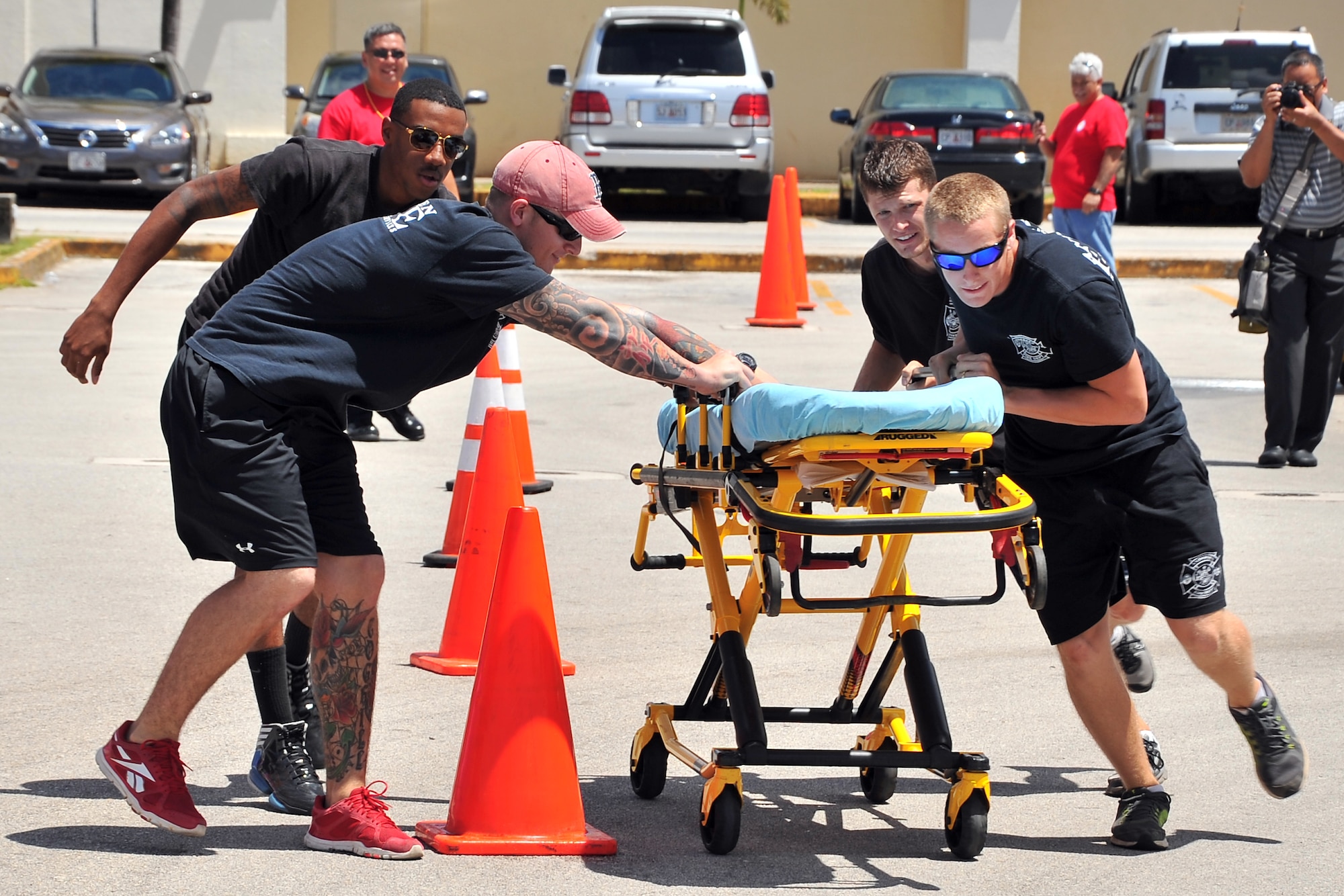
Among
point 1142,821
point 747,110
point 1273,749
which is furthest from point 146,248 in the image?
point 747,110

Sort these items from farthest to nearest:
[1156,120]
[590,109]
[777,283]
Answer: [1156,120] → [590,109] → [777,283]

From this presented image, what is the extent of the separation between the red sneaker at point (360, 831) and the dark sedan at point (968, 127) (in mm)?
15206

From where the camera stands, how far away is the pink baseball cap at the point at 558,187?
4.34 m

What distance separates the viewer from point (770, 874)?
4371 millimetres

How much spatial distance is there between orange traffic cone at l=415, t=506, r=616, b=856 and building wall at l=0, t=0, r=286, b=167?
73.6 ft

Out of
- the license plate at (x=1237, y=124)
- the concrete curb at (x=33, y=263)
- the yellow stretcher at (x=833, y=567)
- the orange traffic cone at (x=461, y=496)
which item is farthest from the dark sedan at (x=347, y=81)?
the yellow stretcher at (x=833, y=567)

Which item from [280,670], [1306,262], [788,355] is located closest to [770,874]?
[280,670]

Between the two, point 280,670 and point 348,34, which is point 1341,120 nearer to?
point 280,670

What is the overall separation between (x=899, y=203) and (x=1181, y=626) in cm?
136

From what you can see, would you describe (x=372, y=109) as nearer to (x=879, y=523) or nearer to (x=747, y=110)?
(x=879, y=523)

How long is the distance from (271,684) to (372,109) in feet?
18.5

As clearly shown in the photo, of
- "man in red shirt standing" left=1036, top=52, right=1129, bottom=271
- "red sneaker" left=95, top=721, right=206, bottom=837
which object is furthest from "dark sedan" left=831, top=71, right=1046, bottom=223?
"red sneaker" left=95, top=721, right=206, bottom=837

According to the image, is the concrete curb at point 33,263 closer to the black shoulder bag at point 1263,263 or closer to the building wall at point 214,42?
the building wall at point 214,42

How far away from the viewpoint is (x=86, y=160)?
1992 cm
